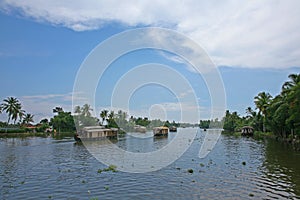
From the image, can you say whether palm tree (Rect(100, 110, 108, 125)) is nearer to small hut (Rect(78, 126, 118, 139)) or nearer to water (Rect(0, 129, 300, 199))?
small hut (Rect(78, 126, 118, 139))

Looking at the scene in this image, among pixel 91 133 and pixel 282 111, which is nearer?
pixel 282 111

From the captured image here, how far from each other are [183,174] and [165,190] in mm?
5990

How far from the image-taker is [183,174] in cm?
2517

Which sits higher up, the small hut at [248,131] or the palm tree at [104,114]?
the palm tree at [104,114]

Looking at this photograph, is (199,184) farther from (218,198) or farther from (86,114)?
(86,114)

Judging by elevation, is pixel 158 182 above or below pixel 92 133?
below

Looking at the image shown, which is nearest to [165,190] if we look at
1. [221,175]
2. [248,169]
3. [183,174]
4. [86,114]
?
[183,174]

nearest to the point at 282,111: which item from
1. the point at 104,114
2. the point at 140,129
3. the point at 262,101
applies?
the point at 262,101

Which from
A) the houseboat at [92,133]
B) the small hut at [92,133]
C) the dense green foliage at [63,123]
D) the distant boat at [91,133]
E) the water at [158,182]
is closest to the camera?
the water at [158,182]

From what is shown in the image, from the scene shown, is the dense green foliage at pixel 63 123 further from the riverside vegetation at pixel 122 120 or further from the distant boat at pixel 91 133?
the distant boat at pixel 91 133

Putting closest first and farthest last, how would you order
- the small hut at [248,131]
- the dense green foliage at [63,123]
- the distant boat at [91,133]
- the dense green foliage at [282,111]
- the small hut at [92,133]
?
the dense green foliage at [282,111], the distant boat at [91,133], the small hut at [92,133], the small hut at [248,131], the dense green foliage at [63,123]

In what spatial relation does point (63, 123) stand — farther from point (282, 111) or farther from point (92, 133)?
point (282, 111)

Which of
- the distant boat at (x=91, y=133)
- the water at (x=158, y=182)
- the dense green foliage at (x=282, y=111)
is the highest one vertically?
the dense green foliage at (x=282, y=111)

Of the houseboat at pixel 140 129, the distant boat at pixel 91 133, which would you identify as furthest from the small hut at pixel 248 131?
the distant boat at pixel 91 133
